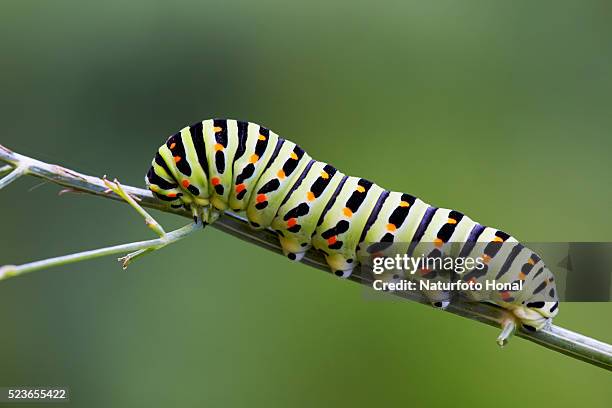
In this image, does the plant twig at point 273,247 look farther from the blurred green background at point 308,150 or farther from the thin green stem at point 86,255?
the blurred green background at point 308,150

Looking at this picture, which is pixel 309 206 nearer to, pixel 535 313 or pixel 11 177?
pixel 535 313


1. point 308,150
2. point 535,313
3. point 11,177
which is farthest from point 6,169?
point 308,150

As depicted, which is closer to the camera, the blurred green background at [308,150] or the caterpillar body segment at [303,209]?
the caterpillar body segment at [303,209]

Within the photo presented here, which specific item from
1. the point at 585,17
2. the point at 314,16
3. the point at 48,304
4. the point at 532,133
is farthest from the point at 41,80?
the point at 585,17

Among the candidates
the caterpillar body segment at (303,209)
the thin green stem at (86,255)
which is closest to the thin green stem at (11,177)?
the thin green stem at (86,255)

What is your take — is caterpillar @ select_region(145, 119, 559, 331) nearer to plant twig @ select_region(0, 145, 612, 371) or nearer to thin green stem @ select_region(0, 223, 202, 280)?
plant twig @ select_region(0, 145, 612, 371)

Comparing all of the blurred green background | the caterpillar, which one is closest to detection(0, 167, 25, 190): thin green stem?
the caterpillar
